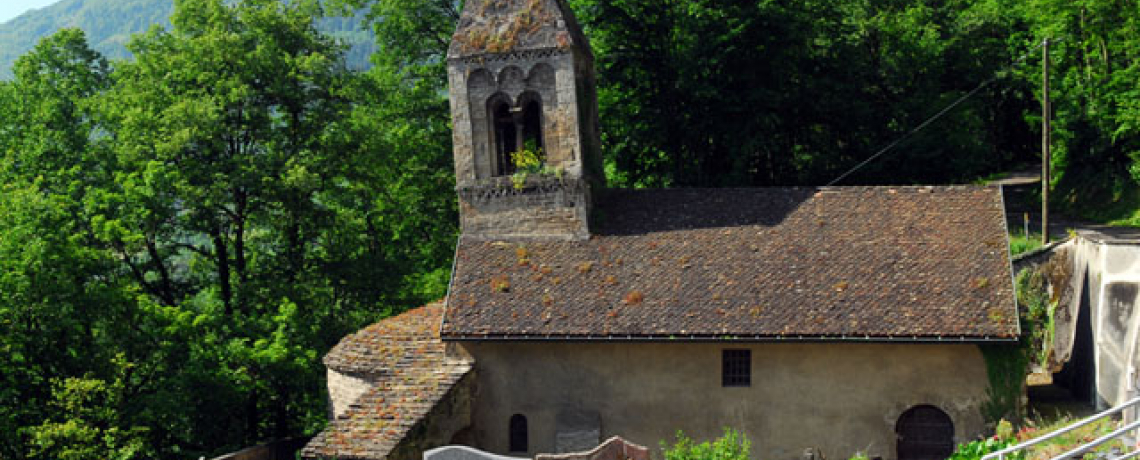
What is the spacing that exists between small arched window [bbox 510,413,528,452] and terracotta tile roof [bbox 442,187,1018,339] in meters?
2.07

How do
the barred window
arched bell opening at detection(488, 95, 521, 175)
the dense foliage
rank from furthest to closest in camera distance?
arched bell opening at detection(488, 95, 521, 175) → the dense foliage → the barred window

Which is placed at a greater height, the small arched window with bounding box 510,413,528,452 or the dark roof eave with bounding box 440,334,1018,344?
the dark roof eave with bounding box 440,334,1018,344

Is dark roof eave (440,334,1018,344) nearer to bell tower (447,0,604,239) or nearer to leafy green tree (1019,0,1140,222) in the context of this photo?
bell tower (447,0,604,239)

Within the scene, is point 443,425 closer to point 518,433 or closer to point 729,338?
point 518,433

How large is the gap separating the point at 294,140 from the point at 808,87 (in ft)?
57.3

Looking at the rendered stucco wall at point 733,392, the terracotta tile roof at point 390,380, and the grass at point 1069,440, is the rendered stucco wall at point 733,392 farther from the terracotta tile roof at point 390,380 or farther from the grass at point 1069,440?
the grass at point 1069,440

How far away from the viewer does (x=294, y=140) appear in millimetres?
31531

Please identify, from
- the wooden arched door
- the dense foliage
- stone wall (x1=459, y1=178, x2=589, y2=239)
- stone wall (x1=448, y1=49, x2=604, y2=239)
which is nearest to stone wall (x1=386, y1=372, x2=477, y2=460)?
stone wall (x1=459, y1=178, x2=589, y2=239)

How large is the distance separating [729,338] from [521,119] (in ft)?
25.9

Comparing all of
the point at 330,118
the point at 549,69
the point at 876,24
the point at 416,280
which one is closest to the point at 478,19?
the point at 549,69

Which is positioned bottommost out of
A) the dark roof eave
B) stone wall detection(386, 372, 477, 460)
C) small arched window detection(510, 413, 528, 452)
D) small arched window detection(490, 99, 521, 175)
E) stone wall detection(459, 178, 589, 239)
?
small arched window detection(510, 413, 528, 452)

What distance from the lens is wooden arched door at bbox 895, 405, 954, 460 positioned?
69.2 feet

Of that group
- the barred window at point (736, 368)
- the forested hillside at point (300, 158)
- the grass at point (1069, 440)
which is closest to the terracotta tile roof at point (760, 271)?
the barred window at point (736, 368)

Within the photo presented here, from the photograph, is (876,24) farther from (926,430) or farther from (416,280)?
(926,430)
